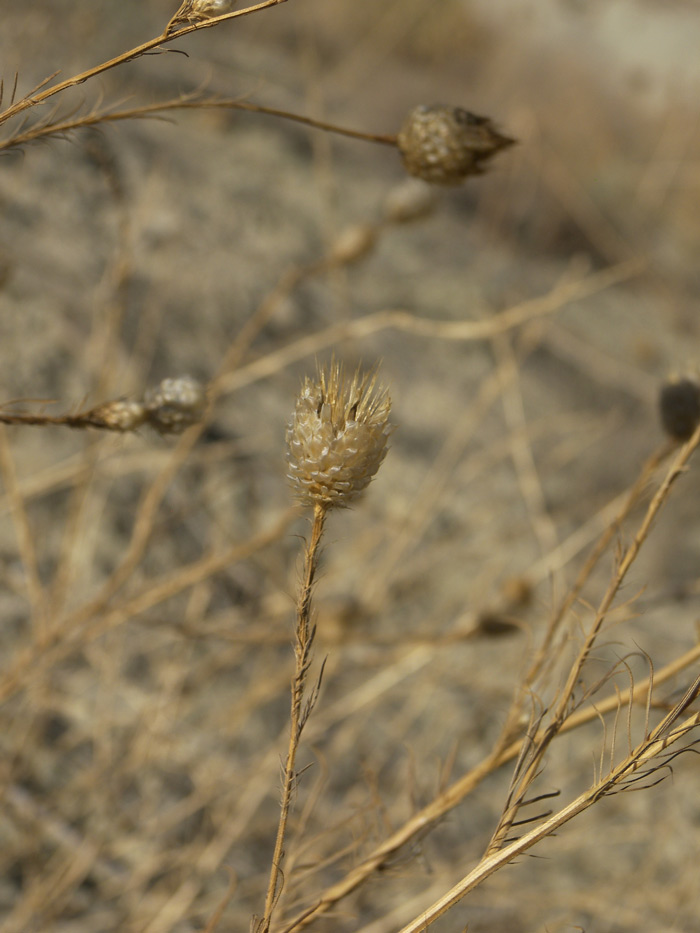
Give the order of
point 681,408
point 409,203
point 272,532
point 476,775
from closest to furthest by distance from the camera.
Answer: point 476,775
point 681,408
point 272,532
point 409,203

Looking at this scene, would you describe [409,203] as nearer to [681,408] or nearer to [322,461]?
[681,408]

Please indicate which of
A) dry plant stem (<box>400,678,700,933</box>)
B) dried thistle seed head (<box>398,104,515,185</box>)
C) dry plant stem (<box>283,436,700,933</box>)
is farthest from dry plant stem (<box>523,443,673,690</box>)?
dried thistle seed head (<box>398,104,515,185</box>)

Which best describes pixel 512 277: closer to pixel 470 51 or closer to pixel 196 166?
pixel 196 166

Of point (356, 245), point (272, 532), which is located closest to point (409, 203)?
point (356, 245)

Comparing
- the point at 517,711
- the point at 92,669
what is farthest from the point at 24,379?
the point at 517,711

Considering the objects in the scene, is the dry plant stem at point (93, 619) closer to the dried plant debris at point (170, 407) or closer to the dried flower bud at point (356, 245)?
the dried plant debris at point (170, 407)

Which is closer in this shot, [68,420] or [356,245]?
[68,420]

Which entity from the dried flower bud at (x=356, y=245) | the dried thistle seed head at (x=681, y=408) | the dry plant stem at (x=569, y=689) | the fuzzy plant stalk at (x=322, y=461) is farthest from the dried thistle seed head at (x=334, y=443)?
the dried flower bud at (x=356, y=245)

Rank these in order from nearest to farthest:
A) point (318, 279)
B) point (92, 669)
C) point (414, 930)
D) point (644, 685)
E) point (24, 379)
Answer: point (414, 930), point (644, 685), point (92, 669), point (24, 379), point (318, 279)
